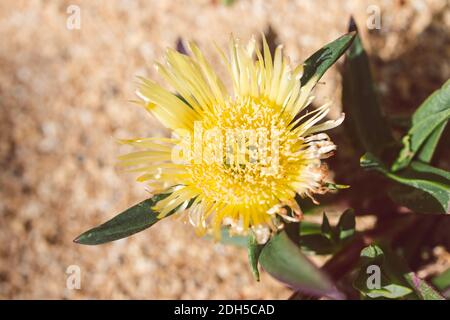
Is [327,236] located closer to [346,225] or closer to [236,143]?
[346,225]

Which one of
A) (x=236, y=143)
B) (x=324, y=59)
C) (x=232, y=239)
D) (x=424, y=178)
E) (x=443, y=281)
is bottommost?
(x=443, y=281)

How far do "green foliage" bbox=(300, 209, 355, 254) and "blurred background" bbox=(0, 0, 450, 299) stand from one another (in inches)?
16.3

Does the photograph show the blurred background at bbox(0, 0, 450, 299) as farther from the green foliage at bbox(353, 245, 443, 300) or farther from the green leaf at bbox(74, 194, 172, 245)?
the green leaf at bbox(74, 194, 172, 245)

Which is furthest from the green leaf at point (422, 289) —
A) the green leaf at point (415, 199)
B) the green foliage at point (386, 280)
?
the green leaf at point (415, 199)

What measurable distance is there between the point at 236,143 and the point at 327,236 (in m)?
0.30

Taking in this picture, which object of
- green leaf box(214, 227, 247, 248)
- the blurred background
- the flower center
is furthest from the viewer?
the blurred background

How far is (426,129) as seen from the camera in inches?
50.0

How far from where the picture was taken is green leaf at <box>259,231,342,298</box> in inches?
45.1

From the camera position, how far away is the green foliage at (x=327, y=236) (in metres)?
1.28

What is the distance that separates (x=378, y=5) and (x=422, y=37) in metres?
0.18

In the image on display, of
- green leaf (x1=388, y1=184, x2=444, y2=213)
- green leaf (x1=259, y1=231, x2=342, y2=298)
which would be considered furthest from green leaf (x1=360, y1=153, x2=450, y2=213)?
green leaf (x1=259, y1=231, x2=342, y2=298)

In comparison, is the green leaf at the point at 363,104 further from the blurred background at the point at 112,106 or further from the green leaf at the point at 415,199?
the blurred background at the point at 112,106

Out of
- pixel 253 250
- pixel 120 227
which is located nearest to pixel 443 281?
pixel 253 250

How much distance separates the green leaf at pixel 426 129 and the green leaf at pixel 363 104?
0.07 m
